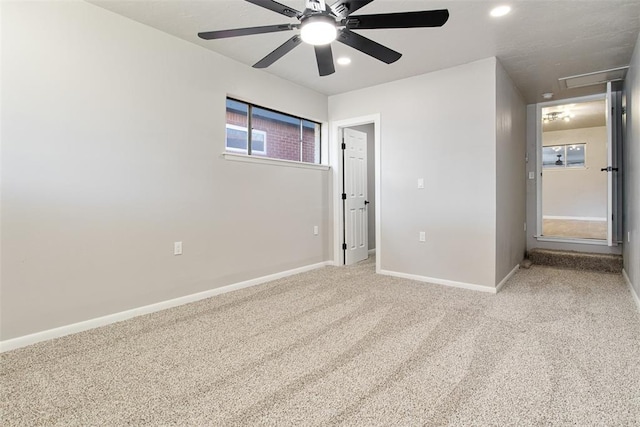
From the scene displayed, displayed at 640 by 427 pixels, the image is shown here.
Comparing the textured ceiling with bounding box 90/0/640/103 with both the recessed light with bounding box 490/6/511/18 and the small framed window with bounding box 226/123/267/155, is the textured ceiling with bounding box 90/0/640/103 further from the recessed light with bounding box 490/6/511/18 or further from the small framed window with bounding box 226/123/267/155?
the small framed window with bounding box 226/123/267/155

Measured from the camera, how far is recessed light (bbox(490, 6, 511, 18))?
2.46 m

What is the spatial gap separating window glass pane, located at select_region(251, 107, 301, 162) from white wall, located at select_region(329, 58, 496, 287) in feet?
3.34

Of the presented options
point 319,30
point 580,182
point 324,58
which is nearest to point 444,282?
point 324,58

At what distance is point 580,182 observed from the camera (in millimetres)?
8375

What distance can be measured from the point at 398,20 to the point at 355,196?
340cm

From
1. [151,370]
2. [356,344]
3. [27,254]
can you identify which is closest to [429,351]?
[356,344]

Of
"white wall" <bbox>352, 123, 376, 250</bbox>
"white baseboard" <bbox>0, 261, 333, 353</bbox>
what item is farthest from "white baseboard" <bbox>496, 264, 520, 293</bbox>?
"white baseboard" <bbox>0, 261, 333, 353</bbox>

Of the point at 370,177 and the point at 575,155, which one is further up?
the point at 575,155

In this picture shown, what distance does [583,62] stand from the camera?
3479mm

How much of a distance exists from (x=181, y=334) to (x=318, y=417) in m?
1.41

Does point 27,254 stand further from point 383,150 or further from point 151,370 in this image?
point 383,150

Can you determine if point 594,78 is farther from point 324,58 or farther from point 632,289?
point 324,58

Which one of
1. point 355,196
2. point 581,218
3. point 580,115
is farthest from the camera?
point 581,218

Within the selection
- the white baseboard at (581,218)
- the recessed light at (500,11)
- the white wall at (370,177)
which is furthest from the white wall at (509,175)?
the white baseboard at (581,218)
